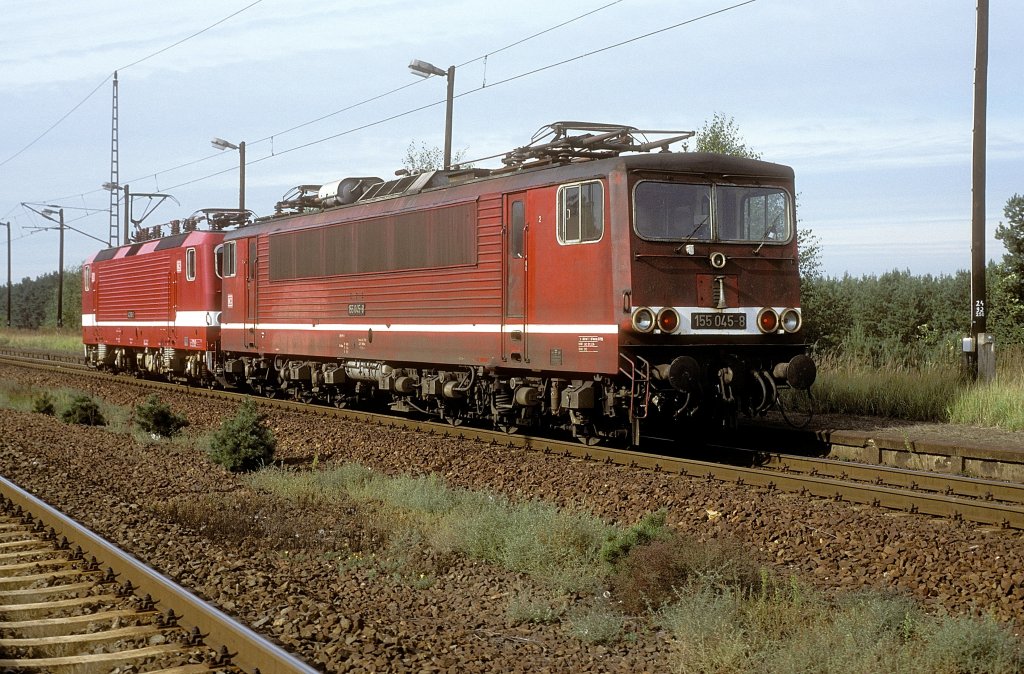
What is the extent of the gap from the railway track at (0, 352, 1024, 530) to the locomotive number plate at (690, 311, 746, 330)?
1.48m

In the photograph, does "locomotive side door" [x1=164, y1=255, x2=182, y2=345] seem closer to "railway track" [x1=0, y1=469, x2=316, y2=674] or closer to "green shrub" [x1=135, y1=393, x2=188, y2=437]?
"green shrub" [x1=135, y1=393, x2=188, y2=437]

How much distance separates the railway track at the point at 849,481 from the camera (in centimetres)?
859

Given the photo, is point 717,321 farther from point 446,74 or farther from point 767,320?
point 446,74

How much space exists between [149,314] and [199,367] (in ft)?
11.2

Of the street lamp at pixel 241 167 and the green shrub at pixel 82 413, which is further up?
the street lamp at pixel 241 167

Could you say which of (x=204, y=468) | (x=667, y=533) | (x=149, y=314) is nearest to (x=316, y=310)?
(x=204, y=468)

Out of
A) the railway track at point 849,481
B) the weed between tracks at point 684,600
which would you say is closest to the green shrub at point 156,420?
the railway track at point 849,481

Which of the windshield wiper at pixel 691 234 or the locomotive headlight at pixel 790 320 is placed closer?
the windshield wiper at pixel 691 234

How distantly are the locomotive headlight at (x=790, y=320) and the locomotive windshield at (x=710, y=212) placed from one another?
0.86 m

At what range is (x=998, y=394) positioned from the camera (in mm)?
14086

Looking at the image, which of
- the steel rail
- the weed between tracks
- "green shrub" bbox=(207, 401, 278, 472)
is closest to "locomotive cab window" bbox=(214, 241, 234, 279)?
"green shrub" bbox=(207, 401, 278, 472)

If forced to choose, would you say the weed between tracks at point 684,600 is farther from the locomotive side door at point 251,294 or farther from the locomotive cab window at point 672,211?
the locomotive side door at point 251,294

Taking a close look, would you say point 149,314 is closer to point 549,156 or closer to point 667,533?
point 549,156

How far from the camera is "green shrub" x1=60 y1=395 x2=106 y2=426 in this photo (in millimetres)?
16875
